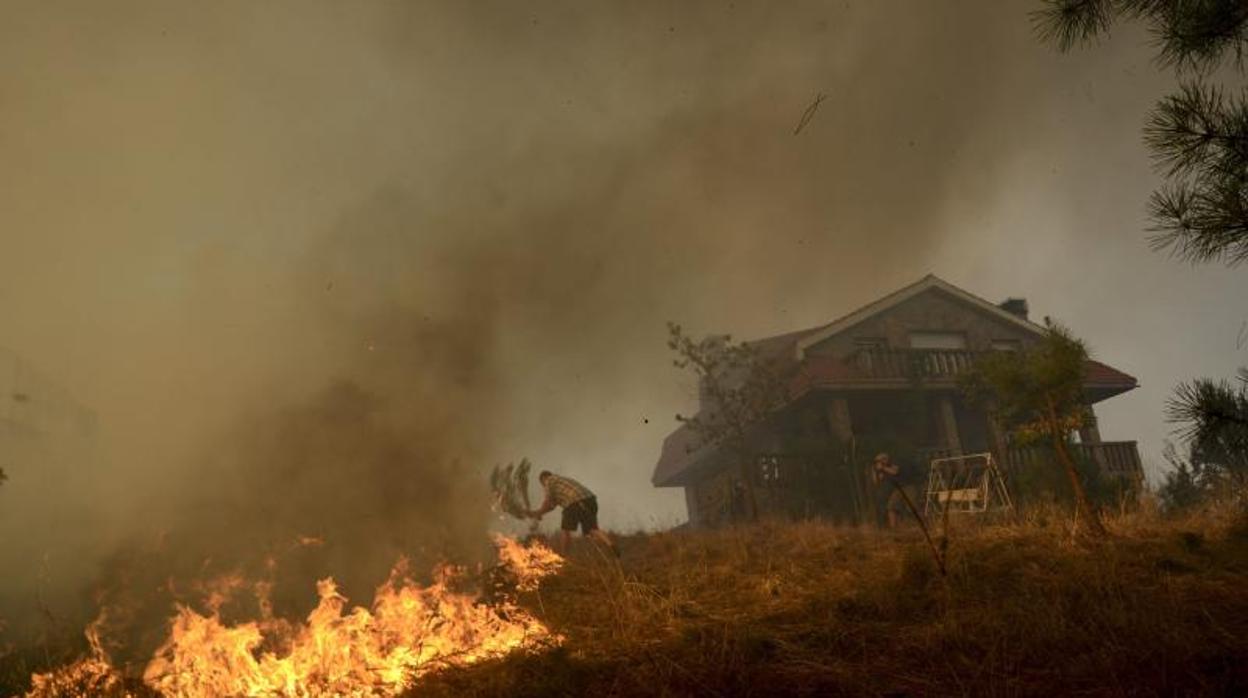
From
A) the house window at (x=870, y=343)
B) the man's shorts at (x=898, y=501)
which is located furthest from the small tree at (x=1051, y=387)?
the house window at (x=870, y=343)

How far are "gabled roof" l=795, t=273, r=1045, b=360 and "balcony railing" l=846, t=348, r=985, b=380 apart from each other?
43.9 inches

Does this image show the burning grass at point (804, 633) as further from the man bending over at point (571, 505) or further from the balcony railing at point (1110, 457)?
the balcony railing at point (1110, 457)

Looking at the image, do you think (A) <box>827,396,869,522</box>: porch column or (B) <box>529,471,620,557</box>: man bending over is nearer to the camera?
(B) <box>529,471,620,557</box>: man bending over

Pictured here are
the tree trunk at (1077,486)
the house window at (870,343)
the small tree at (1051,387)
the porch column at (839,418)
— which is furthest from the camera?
the house window at (870,343)

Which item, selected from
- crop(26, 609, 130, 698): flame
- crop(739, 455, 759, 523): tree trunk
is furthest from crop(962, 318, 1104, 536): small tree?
crop(26, 609, 130, 698): flame

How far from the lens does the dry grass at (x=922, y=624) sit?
424 cm

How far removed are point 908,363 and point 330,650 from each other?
17605 mm

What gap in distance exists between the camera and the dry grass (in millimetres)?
4238

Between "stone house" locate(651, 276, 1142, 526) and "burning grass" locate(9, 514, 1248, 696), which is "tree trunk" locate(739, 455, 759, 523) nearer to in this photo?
"stone house" locate(651, 276, 1142, 526)

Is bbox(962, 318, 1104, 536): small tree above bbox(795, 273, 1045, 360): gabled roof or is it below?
below

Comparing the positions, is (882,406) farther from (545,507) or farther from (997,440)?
(545,507)

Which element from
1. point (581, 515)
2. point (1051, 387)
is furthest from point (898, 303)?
point (581, 515)

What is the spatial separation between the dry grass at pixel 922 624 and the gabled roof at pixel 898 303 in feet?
40.8

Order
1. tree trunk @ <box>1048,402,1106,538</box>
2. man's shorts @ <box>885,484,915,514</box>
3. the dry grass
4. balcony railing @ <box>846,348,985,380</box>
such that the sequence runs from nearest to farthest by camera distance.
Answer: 1. the dry grass
2. tree trunk @ <box>1048,402,1106,538</box>
3. man's shorts @ <box>885,484,915,514</box>
4. balcony railing @ <box>846,348,985,380</box>
